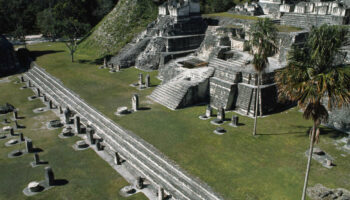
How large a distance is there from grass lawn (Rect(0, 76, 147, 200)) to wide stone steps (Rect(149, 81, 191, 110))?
27.8 ft

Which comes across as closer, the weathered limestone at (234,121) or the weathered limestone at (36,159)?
the weathered limestone at (36,159)

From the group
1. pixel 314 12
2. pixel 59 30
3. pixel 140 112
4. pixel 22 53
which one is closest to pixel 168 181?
pixel 140 112

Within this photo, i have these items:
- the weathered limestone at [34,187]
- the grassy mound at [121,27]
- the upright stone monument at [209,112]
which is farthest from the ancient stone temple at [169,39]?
the weathered limestone at [34,187]

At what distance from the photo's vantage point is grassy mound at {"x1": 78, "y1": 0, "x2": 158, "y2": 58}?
44.0 m

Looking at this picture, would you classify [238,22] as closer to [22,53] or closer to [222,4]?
[222,4]

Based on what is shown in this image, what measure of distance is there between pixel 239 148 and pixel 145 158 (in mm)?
6250

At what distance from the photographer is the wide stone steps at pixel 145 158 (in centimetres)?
1560

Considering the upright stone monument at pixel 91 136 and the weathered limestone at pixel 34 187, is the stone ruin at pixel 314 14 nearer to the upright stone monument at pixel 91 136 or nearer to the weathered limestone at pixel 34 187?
the upright stone monument at pixel 91 136

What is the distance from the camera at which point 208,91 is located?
87.9 feet

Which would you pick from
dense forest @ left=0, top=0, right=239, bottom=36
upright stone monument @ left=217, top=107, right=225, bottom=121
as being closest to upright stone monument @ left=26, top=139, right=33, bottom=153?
upright stone monument @ left=217, top=107, right=225, bottom=121

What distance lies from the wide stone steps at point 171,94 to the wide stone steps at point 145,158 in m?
5.68

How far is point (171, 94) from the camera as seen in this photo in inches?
1050

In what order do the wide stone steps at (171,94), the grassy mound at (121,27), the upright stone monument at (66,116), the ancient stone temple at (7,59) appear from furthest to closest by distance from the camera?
the grassy mound at (121,27) → the ancient stone temple at (7,59) → the wide stone steps at (171,94) → the upright stone monument at (66,116)

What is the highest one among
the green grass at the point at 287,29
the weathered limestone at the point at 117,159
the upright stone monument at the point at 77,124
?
the green grass at the point at 287,29
